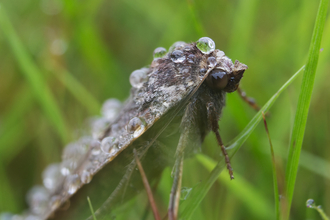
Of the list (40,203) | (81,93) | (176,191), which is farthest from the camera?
(81,93)

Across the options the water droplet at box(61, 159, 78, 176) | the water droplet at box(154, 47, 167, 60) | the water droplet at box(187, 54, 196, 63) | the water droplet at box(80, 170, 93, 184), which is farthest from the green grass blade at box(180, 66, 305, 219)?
the water droplet at box(61, 159, 78, 176)

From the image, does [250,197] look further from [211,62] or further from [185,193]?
[211,62]

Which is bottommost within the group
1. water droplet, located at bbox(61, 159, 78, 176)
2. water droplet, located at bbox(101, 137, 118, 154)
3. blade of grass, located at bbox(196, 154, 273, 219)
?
blade of grass, located at bbox(196, 154, 273, 219)

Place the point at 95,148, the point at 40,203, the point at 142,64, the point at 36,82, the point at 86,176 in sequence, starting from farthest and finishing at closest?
the point at 142,64
the point at 36,82
the point at 40,203
the point at 95,148
the point at 86,176

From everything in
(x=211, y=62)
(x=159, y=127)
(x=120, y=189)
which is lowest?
(x=120, y=189)

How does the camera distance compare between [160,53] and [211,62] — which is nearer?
[211,62]

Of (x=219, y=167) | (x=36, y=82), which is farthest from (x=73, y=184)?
(x=36, y=82)

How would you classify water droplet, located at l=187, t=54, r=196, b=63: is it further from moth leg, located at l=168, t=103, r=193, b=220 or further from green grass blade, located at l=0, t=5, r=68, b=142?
green grass blade, located at l=0, t=5, r=68, b=142
